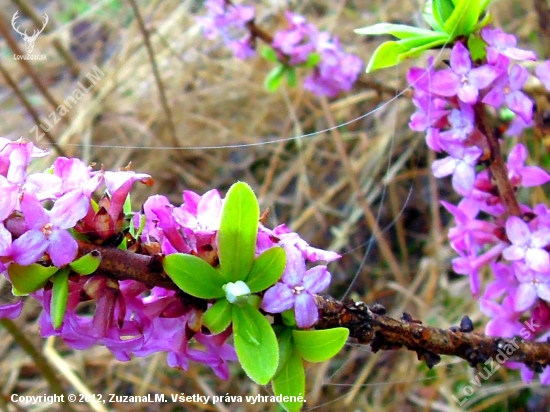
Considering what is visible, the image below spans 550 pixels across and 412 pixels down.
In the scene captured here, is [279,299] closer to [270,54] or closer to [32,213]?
[32,213]

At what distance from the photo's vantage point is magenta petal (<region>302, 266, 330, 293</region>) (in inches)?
20.1

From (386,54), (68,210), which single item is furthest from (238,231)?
(386,54)

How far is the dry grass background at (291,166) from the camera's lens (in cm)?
172

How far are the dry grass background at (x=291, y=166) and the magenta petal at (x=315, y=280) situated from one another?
963 mm

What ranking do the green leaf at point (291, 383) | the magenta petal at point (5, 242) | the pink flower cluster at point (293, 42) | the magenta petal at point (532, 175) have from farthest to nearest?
1. the pink flower cluster at point (293, 42)
2. the magenta petal at point (532, 175)
3. the green leaf at point (291, 383)
4. the magenta petal at point (5, 242)

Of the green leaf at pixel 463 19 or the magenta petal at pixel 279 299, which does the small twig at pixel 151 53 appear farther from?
the magenta petal at pixel 279 299

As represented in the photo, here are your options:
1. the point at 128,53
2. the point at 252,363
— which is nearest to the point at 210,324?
the point at 252,363

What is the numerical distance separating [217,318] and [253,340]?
38mm

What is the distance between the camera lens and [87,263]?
1.54 feet

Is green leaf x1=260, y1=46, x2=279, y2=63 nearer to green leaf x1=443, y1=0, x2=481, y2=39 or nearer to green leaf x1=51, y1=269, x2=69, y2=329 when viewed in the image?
green leaf x1=443, y1=0, x2=481, y2=39

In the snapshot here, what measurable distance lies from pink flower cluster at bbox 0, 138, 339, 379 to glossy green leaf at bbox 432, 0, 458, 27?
0.34 meters

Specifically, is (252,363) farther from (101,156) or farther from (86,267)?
(101,156)

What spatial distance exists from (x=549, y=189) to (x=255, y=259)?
1.61 m

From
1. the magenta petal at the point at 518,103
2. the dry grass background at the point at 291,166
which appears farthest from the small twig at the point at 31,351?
the magenta petal at the point at 518,103
